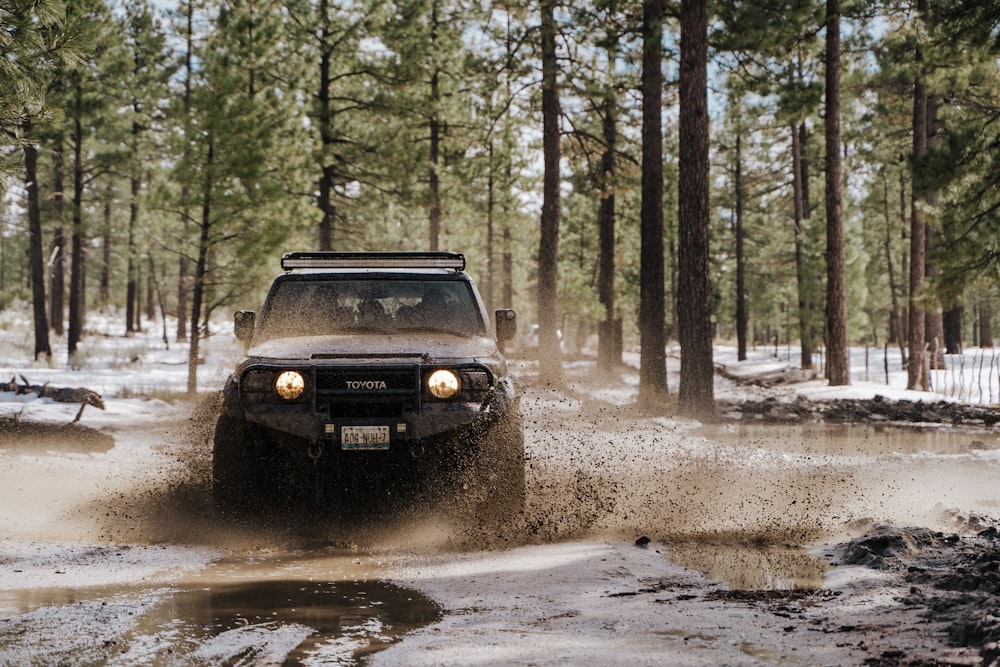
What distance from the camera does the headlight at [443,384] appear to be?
619cm

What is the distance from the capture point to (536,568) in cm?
556

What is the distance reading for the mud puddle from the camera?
12.5 feet

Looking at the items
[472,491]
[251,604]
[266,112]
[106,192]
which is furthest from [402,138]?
[251,604]

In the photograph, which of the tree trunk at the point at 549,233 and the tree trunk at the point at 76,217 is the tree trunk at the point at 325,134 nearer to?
the tree trunk at the point at 549,233

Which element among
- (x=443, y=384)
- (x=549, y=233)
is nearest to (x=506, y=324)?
(x=443, y=384)

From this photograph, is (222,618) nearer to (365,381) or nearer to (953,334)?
(365,381)

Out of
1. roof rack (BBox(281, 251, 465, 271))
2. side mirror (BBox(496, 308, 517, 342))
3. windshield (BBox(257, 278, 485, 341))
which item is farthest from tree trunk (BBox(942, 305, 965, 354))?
windshield (BBox(257, 278, 485, 341))

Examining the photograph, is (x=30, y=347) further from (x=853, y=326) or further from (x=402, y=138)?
(x=853, y=326)

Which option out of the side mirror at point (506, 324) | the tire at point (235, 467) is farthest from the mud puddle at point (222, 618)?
the side mirror at point (506, 324)

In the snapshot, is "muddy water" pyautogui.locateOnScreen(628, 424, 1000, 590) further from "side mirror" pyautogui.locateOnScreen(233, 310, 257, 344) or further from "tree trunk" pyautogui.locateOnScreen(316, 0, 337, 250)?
"tree trunk" pyautogui.locateOnScreen(316, 0, 337, 250)

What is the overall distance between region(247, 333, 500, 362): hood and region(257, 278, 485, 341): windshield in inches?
8.1

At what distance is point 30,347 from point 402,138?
49.4 feet

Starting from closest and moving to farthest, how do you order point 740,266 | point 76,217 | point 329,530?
1. point 329,530
2. point 76,217
3. point 740,266

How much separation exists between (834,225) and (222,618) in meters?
19.5
